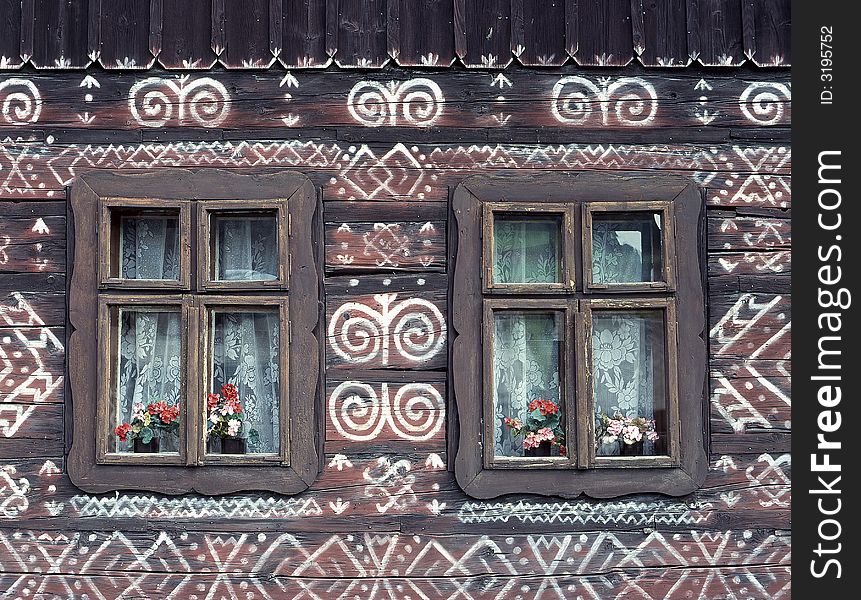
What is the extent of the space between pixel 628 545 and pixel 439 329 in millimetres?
1359

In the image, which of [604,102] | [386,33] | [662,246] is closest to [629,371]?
[662,246]

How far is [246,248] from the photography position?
14.8 feet

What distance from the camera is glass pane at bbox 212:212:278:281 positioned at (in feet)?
14.7

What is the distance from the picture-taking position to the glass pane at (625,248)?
4.50 m

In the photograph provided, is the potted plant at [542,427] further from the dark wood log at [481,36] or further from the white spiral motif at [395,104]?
the dark wood log at [481,36]

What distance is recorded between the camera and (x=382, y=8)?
177 inches

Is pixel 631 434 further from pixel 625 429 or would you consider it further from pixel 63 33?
pixel 63 33

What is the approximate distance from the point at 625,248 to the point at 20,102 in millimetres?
3045

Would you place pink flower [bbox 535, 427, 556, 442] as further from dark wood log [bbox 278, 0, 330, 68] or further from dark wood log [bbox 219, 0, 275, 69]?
dark wood log [bbox 219, 0, 275, 69]

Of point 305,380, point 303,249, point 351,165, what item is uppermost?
point 351,165

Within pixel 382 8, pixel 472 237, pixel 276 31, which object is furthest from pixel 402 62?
pixel 472 237

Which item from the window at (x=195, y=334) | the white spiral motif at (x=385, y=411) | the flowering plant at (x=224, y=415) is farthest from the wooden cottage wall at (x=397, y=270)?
the flowering plant at (x=224, y=415)

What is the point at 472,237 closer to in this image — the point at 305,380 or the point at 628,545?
the point at 305,380

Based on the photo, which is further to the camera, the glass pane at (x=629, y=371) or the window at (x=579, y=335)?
the glass pane at (x=629, y=371)
